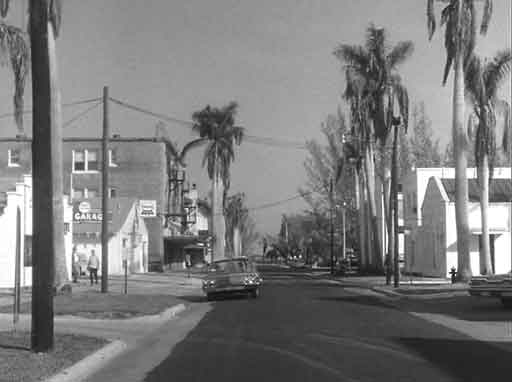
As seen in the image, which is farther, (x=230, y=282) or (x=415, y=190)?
(x=415, y=190)

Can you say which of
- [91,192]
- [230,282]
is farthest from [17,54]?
[91,192]

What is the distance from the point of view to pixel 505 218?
43.2 metres

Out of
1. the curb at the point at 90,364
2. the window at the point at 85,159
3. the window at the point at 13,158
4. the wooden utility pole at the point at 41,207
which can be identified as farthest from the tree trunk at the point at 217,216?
the wooden utility pole at the point at 41,207

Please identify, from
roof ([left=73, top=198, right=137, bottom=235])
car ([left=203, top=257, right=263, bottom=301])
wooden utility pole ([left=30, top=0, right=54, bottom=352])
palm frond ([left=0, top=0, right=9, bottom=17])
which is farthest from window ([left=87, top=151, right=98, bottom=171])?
wooden utility pole ([left=30, top=0, right=54, bottom=352])

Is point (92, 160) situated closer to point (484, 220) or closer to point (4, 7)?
point (484, 220)

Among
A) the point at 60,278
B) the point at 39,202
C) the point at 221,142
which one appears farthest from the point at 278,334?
the point at 221,142

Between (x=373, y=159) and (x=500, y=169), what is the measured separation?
8.08m

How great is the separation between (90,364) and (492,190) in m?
37.5

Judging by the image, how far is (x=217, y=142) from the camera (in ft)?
206

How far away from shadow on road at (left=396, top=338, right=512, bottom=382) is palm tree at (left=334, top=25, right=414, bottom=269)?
31.3 metres

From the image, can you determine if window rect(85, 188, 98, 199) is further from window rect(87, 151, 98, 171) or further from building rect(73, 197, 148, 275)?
building rect(73, 197, 148, 275)

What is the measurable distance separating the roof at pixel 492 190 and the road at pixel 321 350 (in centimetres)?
2435

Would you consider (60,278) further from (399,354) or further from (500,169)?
(500,169)

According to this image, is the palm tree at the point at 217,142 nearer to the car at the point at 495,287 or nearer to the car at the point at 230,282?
the car at the point at 230,282
